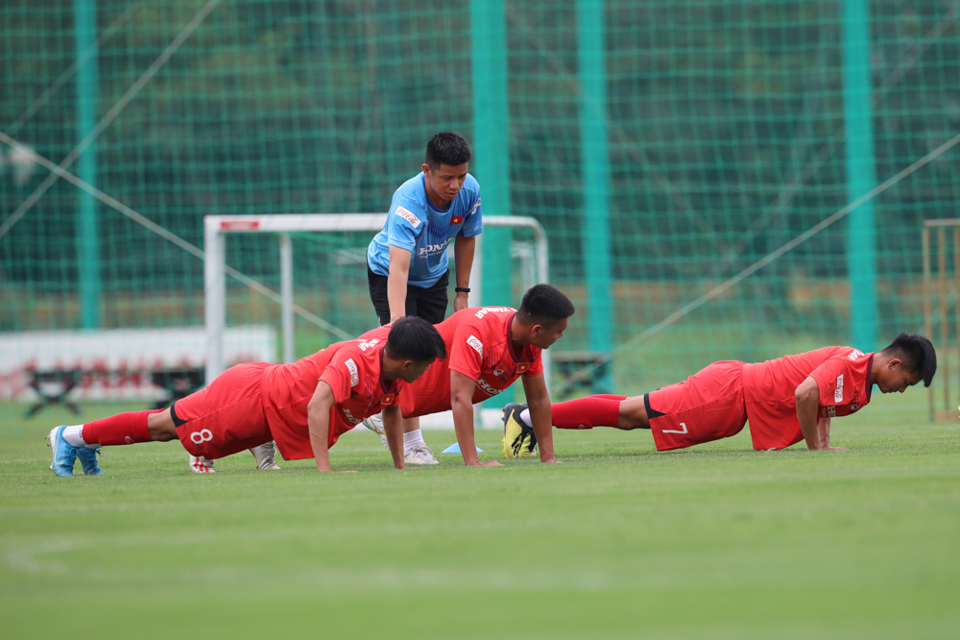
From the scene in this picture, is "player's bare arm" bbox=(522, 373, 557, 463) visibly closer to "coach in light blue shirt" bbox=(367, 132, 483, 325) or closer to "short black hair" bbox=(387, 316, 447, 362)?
"coach in light blue shirt" bbox=(367, 132, 483, 325)

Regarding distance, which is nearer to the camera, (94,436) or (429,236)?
(94,436)

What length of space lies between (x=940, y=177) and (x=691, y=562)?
1903cm

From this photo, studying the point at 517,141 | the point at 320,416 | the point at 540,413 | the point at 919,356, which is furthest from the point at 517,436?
the point at 517,141

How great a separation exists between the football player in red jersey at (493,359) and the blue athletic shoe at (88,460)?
4.30ft

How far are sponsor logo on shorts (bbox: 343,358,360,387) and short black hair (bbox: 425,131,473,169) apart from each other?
0.95m

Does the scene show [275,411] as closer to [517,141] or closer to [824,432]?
[824,432]

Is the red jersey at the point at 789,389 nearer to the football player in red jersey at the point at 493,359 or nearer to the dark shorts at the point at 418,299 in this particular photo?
the football player in red jersey at the point at 493,359

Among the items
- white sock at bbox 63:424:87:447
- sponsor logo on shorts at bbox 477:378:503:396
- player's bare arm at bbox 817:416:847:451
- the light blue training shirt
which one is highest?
the light blue training shirt

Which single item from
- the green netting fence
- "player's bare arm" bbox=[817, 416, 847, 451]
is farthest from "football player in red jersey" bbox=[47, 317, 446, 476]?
the green netting fence

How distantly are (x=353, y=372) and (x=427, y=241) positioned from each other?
96cm

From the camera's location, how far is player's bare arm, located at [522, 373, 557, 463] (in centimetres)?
471

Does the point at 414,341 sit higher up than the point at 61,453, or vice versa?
the point at 414,341

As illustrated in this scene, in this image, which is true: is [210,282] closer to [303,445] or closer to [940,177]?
[303,445]

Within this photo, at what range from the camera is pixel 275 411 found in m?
4.48
